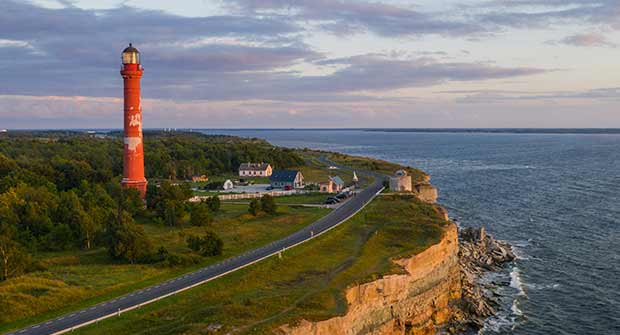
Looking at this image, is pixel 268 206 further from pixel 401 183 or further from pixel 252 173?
pixel 252 173

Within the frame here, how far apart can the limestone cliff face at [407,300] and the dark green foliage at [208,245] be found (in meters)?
14.5

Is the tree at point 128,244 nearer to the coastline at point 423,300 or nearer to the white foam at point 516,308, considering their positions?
the coastline at point 423,300

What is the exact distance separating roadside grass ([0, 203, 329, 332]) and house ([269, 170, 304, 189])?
1011 inches

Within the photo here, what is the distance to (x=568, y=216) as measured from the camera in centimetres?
8181

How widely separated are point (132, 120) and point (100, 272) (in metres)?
27.5

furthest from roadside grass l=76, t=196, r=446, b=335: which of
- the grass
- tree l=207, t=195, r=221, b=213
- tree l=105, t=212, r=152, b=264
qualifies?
tree l=207, t=195, r=221, b=213

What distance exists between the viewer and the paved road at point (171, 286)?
3108 centimetres

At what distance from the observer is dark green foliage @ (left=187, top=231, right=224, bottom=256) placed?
46125 millimetres

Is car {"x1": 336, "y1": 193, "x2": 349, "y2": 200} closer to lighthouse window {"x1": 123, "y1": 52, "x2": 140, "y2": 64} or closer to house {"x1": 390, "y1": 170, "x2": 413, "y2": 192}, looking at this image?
house {"x1": 390, "y1": 170, "x2": 413, "y2": 192}

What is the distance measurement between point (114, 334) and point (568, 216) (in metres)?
72.5

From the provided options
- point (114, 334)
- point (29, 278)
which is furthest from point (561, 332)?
point (29, 278)

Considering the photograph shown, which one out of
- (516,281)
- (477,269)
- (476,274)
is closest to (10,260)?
(476,274)

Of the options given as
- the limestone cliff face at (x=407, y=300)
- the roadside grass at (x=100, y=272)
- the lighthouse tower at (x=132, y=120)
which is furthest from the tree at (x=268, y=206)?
the limestone cliff face at (x=407, y=300)

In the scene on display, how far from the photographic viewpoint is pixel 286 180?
90.4m
